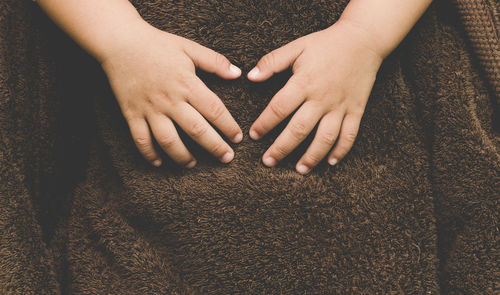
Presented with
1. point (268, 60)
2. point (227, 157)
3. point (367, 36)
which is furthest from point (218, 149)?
point (367, 36)

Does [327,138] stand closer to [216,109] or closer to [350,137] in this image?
[350,137]

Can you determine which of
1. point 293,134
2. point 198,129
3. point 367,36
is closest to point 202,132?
point 198,129

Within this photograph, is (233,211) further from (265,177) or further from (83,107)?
(83,107)

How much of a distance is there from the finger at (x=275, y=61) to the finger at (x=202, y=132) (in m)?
0.08

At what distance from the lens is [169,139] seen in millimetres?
469

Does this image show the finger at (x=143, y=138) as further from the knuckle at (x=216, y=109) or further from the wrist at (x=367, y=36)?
the wrist at (x=367, y=36)

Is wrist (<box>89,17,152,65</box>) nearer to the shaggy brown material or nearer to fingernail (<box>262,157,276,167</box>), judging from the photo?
the shaggy brown material

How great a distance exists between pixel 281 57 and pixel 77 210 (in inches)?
12.3

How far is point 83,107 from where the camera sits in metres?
0.53

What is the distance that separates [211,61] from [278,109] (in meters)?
0.10

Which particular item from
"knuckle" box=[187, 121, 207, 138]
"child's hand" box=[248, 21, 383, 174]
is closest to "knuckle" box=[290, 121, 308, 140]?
"child's hand" box=[248, 21, 383, 174]

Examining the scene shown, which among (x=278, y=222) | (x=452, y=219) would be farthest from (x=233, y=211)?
(x=452, y=219)

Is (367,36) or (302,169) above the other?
(367,36)

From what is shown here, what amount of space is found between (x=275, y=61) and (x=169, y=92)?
0.43 feet
